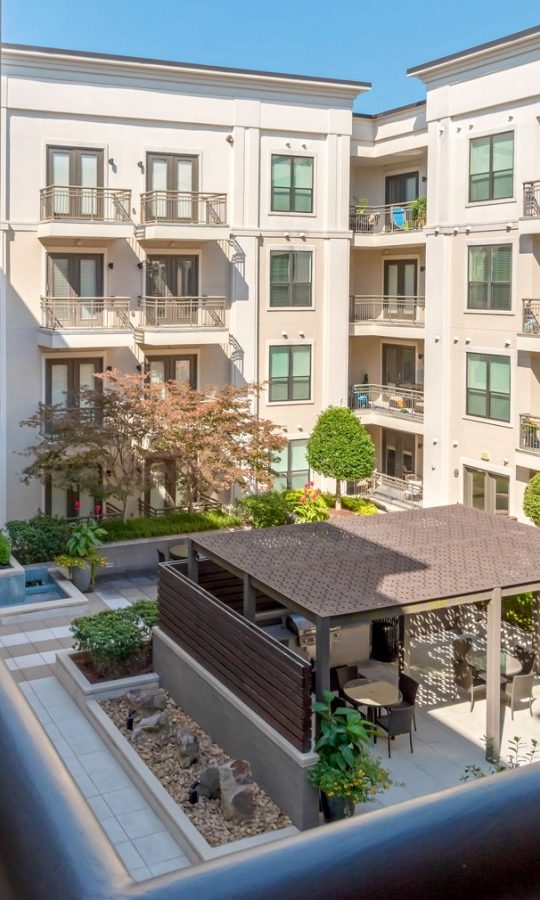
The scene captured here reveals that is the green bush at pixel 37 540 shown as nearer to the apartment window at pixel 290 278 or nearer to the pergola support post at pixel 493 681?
the apartment window at pixel 290 278

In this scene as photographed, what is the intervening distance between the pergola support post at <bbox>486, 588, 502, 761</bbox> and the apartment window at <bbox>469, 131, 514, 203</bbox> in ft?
40.8

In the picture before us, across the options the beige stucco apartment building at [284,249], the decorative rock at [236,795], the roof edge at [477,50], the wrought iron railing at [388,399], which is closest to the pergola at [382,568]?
the decorative rock at [236,795]

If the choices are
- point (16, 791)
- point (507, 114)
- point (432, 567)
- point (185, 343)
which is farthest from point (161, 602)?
point (507, 114)

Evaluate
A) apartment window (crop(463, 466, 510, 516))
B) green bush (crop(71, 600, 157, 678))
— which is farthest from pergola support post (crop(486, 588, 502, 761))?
apartment window (crop(463, 466, 510, 516))

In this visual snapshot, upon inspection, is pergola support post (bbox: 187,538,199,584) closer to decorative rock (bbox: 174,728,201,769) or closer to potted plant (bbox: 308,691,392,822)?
decorative rock (bbox: 174,728,201,769)

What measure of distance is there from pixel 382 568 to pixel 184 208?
13367 mm

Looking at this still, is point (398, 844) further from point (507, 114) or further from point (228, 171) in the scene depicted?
point (228, 171)

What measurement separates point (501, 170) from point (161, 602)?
12.9 meters

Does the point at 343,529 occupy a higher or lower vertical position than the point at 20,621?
higher

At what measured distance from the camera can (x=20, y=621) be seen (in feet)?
51.2

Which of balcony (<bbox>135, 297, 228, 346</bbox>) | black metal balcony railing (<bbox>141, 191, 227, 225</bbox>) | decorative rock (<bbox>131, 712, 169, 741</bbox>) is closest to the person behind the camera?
decorative rock (<bbox>131, 712, 169, 741</bbox>)

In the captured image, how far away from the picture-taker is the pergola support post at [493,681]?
10273mm

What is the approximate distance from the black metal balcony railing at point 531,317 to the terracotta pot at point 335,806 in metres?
12.7

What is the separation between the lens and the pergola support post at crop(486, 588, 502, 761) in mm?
10273
